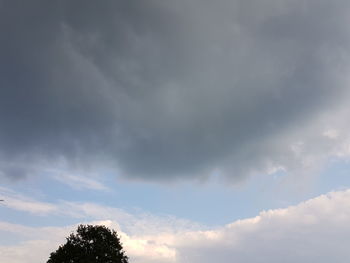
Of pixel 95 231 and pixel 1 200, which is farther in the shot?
pixel 95 231

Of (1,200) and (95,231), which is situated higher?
(95,231)

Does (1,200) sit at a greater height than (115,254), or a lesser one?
lesser

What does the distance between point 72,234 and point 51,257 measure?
5509 millimetres

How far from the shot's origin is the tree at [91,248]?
7362 centimetres

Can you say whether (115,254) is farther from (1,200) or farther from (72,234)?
(1,200)

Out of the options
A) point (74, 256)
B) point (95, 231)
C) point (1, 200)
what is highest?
point (95, 231)

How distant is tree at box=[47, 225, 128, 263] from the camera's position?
242 feet

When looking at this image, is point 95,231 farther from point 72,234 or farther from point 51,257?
point 51,257

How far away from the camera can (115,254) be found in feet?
247

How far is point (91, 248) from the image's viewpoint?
7525 centimetres

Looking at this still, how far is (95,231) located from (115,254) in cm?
594

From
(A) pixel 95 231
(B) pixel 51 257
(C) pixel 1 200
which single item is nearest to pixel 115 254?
(A) pixel 95 231

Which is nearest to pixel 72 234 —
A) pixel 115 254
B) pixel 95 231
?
pixel 95 231

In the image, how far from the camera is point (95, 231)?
253 ft
